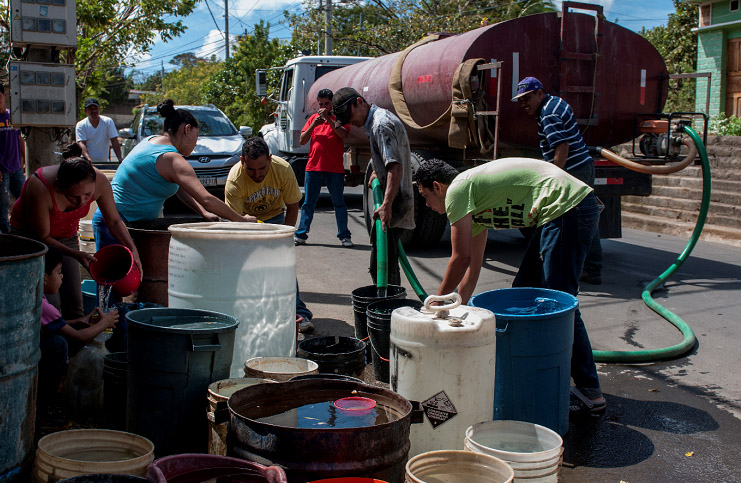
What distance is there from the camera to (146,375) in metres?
3.10

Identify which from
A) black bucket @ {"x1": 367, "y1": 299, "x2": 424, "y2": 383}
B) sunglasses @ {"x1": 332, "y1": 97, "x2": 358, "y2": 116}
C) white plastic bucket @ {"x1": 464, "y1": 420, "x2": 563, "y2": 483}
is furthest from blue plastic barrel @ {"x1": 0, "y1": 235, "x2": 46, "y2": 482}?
sunglasses @ {"x1": 332, "y1": 97, "x2": 358, "y2": 116}

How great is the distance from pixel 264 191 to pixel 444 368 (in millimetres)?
2893

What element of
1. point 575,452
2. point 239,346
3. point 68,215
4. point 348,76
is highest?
point 348,76

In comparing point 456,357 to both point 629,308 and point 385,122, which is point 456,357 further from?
point 629,308

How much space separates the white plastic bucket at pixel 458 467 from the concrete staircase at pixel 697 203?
30.3 ft

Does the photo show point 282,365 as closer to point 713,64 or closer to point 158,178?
point 158,178

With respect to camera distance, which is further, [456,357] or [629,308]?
[629,308]

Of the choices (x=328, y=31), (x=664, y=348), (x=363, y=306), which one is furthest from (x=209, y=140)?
(x=328, y=31)

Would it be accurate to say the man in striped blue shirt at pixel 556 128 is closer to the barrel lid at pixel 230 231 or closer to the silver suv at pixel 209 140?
the barrel lid at pixel 230 231

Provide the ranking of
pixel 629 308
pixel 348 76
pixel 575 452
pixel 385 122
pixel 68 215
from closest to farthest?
pixel 575 452, pixel 68 215, pixel 385 122, pixel 629 308, pixel 348 76

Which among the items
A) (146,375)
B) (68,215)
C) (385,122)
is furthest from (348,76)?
(146,375)

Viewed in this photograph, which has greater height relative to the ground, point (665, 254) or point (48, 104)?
point (48, 104)

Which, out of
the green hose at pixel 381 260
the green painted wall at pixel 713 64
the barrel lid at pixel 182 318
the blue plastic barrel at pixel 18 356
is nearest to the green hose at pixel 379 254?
the green hose at pixel 381 260

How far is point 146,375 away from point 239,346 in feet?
2.92
